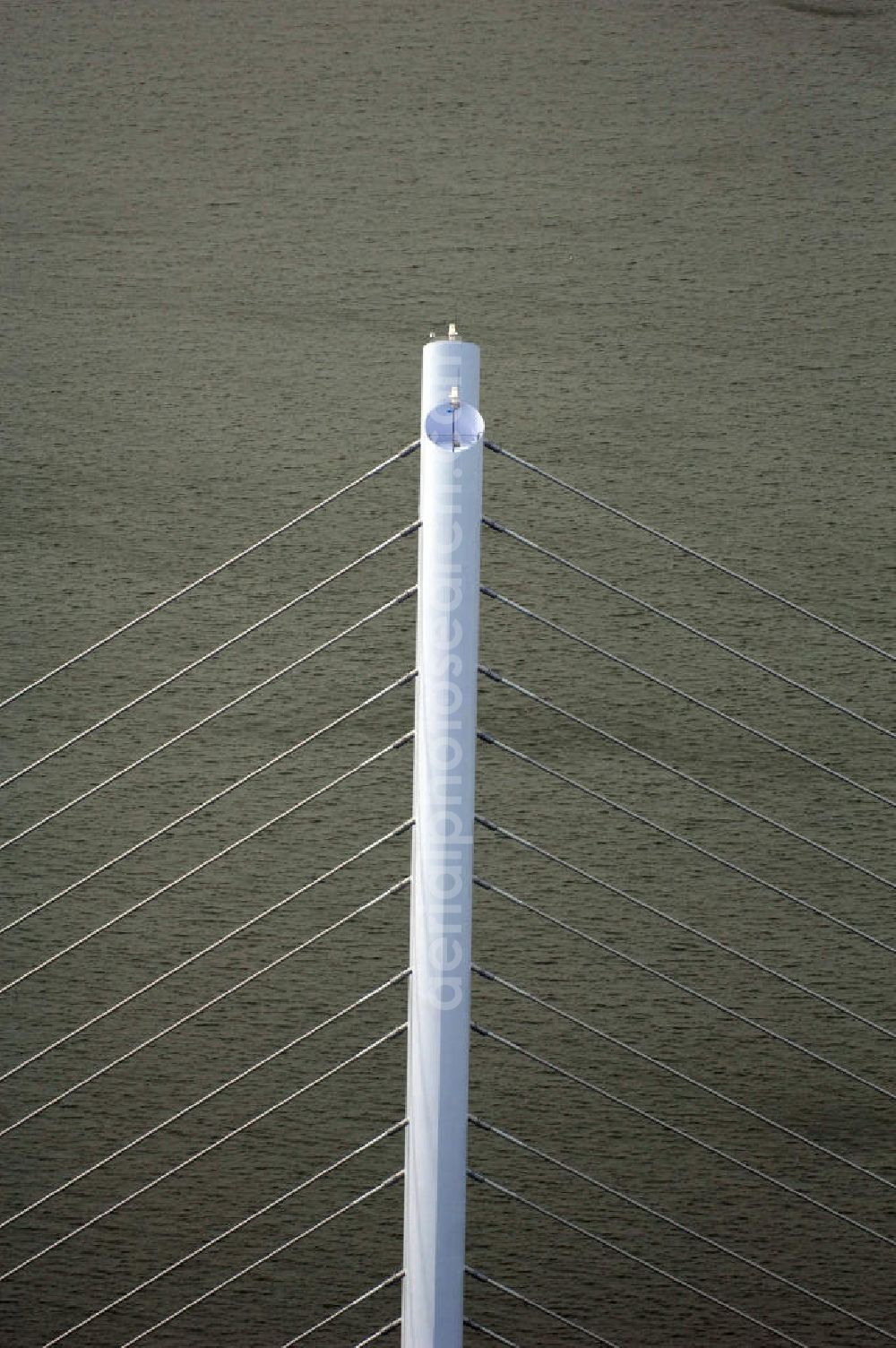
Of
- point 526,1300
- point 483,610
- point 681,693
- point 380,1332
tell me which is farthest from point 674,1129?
point 483,610

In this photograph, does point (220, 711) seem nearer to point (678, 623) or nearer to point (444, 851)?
point (444, 851)

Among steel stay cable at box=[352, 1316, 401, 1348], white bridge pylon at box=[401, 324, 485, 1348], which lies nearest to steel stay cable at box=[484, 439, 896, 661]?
white bridge pylon at box=[401, 324, 485, 1348]

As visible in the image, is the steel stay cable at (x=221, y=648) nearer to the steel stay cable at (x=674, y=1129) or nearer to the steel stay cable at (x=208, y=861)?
the steel stay cable at (x=208, y=861)

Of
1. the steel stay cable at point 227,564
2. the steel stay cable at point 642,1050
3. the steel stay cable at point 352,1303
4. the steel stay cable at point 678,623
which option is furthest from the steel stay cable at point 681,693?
the steel stay cable at point 352,1303

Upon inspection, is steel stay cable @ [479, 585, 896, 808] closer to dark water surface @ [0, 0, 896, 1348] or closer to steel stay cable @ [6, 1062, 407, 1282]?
dark water surface @ [0, 0, 896, 1348]

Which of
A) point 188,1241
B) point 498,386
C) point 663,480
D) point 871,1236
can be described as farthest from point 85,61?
point 871,1236

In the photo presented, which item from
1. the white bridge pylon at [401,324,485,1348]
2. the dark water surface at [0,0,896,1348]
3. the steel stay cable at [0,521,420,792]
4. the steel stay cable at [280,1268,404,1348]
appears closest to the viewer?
the white bridge pylon at [401,324,485,1348]

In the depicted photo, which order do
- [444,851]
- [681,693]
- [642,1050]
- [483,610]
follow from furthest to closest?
[483,610], [642,1050], [681,693], [444,851]

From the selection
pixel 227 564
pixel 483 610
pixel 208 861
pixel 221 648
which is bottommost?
pixel 208 861
